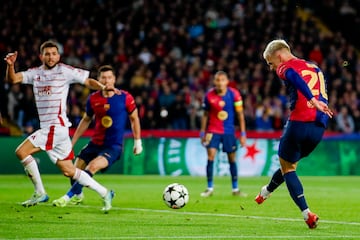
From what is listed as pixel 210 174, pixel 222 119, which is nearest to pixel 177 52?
pixel 222 119

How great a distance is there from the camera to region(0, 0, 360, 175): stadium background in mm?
25797

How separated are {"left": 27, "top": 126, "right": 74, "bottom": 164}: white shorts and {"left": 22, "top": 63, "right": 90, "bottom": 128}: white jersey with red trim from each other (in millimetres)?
112

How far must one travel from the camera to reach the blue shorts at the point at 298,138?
10820 mm

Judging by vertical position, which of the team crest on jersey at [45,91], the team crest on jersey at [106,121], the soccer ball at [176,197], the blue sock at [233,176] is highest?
the team crest on jersey at [45,91]

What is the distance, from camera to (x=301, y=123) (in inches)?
427

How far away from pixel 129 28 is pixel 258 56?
14.2 feet

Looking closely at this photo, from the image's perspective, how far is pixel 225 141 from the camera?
17844 mm

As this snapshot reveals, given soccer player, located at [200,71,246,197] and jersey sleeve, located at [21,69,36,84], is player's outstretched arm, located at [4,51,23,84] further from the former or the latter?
soccer player, located at [200,71,246,197]

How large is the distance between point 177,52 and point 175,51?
0.08 metres

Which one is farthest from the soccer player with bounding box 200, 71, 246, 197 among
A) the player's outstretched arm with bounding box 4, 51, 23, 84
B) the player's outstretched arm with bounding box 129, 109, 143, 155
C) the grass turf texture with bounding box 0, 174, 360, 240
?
the player's outstretched arm with bounding box 4, 51, 23, 84

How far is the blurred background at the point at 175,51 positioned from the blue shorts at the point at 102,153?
966 centimetres

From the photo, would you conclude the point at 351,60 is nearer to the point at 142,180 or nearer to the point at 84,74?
the point at 142,180

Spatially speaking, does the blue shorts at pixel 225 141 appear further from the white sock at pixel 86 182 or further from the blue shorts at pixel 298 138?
the blue shorts at pixel 298 138

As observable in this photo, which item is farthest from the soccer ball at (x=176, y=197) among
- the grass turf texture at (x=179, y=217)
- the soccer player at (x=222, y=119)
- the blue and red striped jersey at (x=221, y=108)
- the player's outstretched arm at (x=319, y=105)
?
the blue and red striped jersey at (x=221, y=108)
